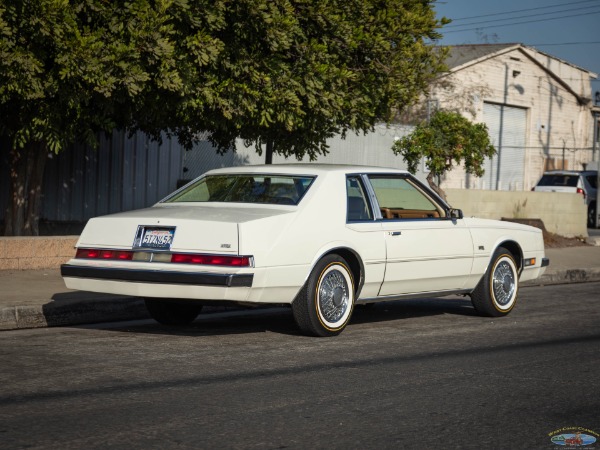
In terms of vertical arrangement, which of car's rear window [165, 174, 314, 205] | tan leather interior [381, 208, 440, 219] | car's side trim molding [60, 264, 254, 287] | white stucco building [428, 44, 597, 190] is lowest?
car's side trim molding [60, 264, 254, 287]

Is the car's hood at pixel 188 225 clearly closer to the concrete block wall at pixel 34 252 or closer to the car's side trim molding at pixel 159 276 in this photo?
the car's side trim molding at pixel 159 276

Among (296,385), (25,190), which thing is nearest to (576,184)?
(25,190)

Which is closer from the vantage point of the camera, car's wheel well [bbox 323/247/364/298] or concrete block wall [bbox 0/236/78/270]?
car's wheel well [bbox 323/247/364/298]

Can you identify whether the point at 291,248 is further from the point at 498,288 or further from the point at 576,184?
the point at 576,184

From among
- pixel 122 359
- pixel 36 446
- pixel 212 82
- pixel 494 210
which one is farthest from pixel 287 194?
pixel 494 210

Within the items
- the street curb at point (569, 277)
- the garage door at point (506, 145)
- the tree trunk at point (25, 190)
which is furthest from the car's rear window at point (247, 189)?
the garage door at point (506, 145)

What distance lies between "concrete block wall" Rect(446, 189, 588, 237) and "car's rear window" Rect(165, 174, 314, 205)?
517 inches

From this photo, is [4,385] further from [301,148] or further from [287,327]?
[301,148]

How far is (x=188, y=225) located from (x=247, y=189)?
1.18 metres

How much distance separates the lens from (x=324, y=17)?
48.8 feet

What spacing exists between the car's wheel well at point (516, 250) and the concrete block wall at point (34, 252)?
580 cm

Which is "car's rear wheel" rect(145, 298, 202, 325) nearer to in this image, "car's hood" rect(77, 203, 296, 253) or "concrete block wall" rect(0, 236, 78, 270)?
"car's hood" rect(77, 203, 296, 253)

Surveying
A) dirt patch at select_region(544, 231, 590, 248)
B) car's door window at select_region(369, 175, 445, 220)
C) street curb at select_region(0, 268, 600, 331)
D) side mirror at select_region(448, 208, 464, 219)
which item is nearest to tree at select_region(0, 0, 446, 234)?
street curb at select_region(0, 268, 600, 331)

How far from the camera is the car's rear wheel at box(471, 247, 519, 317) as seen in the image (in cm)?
1067
